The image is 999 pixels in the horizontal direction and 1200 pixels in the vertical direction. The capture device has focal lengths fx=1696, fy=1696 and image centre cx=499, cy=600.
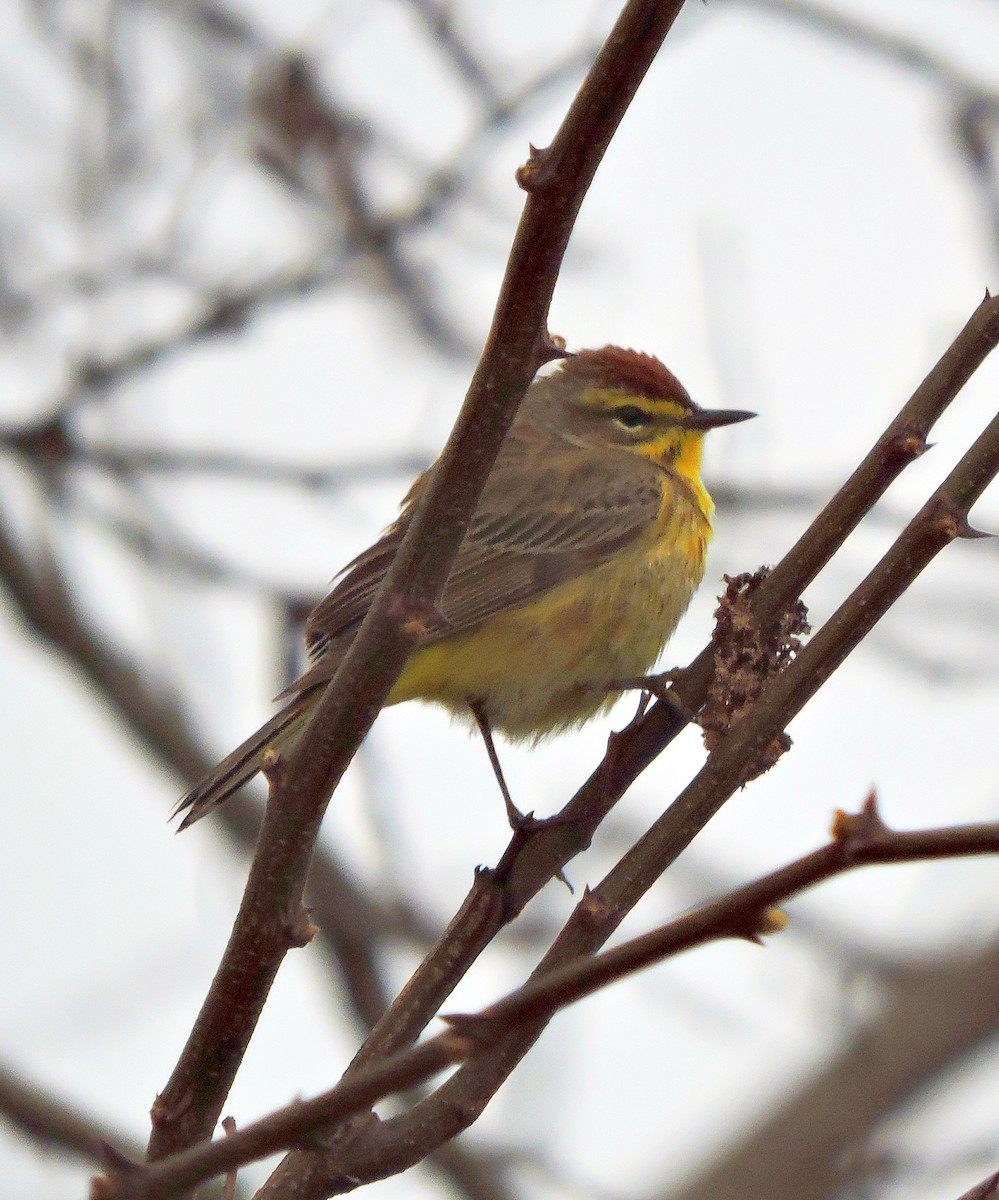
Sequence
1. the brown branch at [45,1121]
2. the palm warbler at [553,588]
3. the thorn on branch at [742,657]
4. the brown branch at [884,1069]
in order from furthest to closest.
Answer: the brown branch at [884,1069]
the palm warbler at [553,588]
the brown branch at [45,1121]
the thorn on branch at [742,657]

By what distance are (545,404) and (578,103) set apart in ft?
17.3

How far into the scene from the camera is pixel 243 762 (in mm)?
5203

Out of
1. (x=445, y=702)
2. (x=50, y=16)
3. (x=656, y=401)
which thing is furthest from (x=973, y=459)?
(x=50, y=16)

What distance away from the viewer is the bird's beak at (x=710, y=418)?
7.31 meters

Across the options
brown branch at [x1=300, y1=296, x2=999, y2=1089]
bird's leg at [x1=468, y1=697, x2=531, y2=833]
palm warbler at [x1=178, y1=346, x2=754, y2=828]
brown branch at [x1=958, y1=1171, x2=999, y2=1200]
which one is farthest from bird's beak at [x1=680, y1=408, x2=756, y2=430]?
brown branch at [x1=958, y1=1171, x2=999, y2=1200]

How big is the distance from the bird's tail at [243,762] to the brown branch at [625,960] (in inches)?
105

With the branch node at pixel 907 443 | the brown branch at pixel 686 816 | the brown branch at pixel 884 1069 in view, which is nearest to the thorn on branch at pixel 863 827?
the brown branch at pixel 686 816

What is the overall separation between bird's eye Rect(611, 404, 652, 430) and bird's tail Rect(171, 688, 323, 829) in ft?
8.79

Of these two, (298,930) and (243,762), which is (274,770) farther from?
(243,762)

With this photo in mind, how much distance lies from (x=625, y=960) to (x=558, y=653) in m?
4.14

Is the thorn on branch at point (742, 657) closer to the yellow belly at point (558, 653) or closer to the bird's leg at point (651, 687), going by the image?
the bird's leg at point (651, 687)

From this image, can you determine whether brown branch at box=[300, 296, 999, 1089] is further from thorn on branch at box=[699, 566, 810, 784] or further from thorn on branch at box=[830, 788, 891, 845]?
thorn on branch at box=[830, 788, 891, 845]

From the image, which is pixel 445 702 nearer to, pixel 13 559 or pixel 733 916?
pixel 13 559

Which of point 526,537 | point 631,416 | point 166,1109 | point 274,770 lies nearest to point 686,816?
point 274,770
